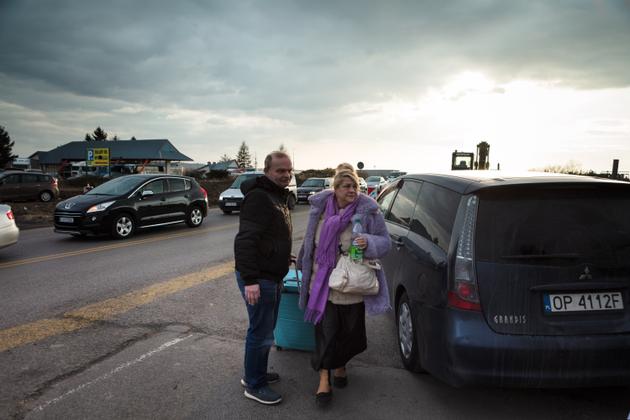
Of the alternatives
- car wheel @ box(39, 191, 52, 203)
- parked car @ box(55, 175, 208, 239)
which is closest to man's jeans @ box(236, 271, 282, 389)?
parked car @ box(55, 175, 208, 239)

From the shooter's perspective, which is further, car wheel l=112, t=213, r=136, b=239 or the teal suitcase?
car wheel l=112, t=213, r=136, b=239

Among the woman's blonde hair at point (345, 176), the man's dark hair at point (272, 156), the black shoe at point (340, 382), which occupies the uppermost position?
the man's dark hair at point (272, 156)

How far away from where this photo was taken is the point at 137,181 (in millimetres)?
11742

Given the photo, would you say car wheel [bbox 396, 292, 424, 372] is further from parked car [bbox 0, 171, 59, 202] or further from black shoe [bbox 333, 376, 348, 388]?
parked car [bbox 0, 171, 59, 202]

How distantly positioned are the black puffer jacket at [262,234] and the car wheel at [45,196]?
23.7 m

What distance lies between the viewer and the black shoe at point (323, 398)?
9.91 feet

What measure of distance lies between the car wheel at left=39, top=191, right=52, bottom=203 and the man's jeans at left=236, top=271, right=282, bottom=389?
77.6 feet

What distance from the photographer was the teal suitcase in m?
3.79

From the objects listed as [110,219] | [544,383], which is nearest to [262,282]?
[544,383]

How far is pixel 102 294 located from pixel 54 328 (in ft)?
4.29

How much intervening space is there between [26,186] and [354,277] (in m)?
24.0

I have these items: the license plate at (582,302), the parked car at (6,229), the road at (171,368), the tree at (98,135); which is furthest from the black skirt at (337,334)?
the tree at (98,135)

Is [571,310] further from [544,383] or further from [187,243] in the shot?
[187,243]

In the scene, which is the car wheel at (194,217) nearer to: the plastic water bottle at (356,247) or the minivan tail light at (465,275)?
the plastic water bottle at (356,247)
